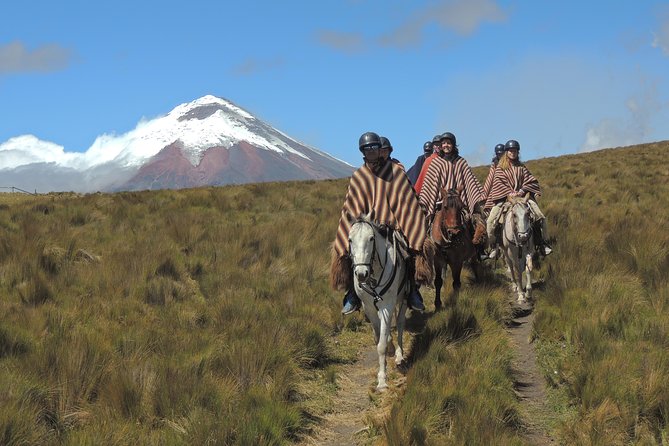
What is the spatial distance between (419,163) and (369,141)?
→ 6.84 metres

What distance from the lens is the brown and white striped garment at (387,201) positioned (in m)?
7.83

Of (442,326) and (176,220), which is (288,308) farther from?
(176,220)

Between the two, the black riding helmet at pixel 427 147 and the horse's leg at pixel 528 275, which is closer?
the horse's leg at pixel 528 275

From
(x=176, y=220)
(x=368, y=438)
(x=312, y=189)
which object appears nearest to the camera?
(x=368, y=438)

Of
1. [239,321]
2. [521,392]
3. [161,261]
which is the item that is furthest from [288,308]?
[521,392]

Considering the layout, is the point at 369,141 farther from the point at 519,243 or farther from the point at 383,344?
the point at 519,243

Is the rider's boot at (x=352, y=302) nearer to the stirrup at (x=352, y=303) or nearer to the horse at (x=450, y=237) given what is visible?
the stirrup at (x=352, y=303)

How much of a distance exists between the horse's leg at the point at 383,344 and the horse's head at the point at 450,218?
10.2 ft

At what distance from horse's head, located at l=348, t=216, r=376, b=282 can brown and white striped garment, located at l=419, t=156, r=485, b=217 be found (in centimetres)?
477

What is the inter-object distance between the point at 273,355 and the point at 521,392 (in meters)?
2.74

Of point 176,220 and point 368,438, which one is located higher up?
point 176,220

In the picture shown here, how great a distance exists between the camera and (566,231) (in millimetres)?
14828

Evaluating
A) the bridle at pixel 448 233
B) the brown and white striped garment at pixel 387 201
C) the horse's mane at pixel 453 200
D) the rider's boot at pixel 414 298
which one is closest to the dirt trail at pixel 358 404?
the rider's boot at pixel 414 298

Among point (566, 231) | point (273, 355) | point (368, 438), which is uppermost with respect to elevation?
point (566, 231)
